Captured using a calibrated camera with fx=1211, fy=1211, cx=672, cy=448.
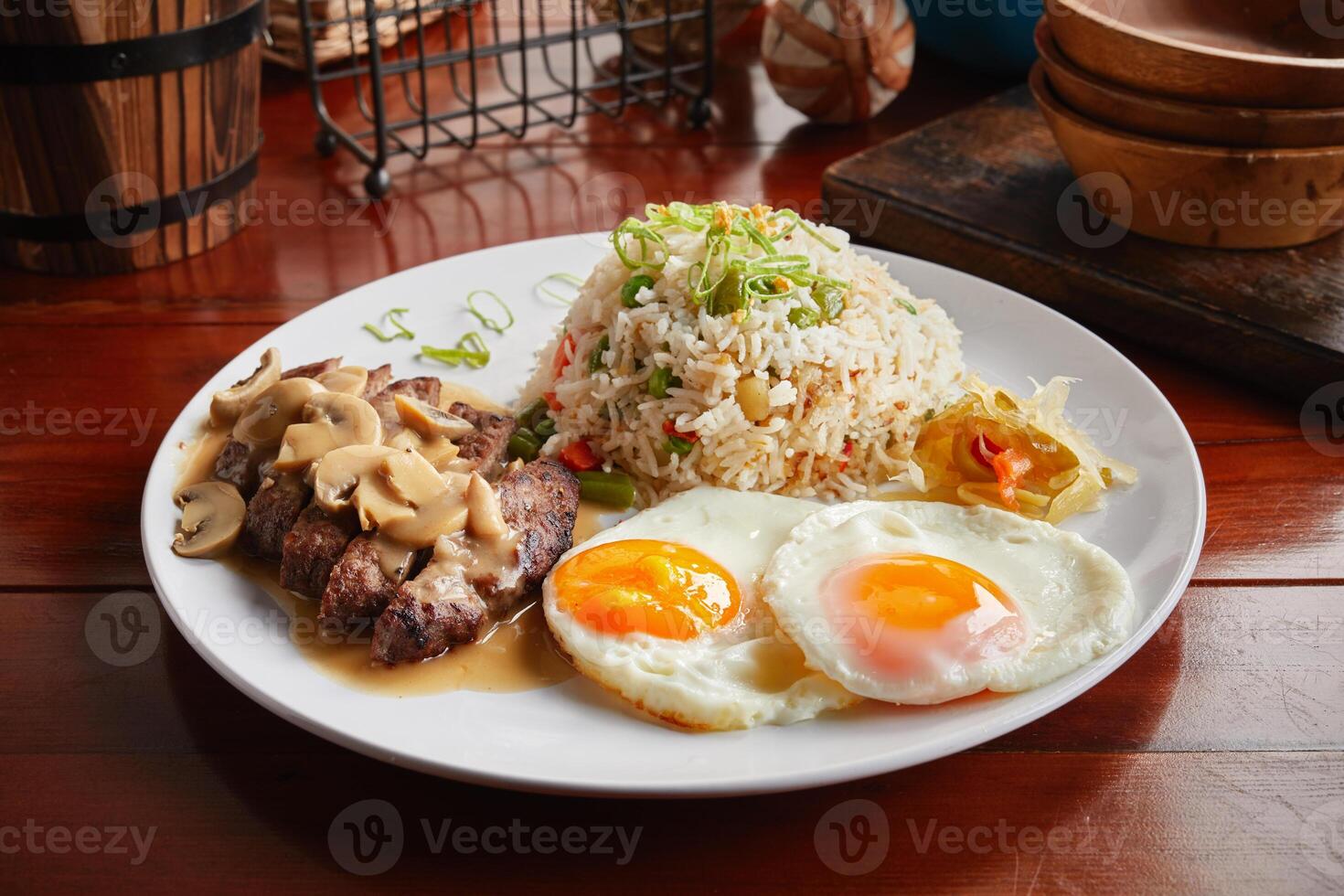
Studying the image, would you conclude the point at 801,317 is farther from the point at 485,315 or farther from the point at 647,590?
the point at 485,315

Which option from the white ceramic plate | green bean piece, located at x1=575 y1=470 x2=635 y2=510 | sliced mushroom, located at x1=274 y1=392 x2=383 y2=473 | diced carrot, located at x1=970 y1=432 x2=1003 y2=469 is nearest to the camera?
the white ceramic plate

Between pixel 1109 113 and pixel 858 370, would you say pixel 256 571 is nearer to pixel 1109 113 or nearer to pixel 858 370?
pixel 858 370

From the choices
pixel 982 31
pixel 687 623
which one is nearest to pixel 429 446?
pixel 687 623

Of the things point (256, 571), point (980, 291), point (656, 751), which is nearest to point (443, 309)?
point (256, 571)

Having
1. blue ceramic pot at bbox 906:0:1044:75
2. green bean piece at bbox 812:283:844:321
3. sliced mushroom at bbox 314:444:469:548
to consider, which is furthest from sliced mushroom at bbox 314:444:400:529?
blue ceramic pot at bbox 906:0:1044:75

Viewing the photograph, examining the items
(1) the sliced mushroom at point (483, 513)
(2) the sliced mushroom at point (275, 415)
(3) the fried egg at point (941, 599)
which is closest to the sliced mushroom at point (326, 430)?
(2) the sliced mushroom at point (275, 415)

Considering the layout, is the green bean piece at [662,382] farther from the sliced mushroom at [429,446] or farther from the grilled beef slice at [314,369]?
the grilled beef slice at [314,369]

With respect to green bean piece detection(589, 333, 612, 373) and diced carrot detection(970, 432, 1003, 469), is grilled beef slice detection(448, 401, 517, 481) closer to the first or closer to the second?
green bean piece detection(589, 333, 612, 373)

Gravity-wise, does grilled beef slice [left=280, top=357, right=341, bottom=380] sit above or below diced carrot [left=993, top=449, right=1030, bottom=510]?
above
